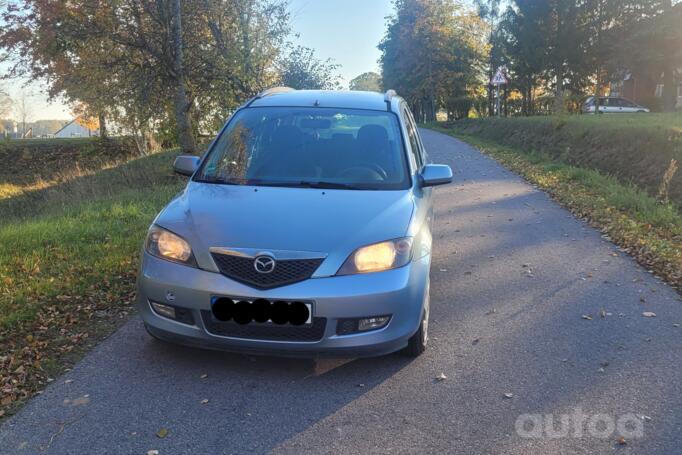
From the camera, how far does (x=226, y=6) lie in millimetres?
13586

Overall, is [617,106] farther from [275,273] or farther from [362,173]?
[275,273]

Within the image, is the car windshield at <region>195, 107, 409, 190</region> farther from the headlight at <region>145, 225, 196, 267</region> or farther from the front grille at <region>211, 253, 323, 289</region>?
the front grille at <region>211, 253, 323, 289</region>

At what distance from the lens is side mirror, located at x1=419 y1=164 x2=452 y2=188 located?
4766mm

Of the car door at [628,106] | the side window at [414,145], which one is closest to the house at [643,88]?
the car door at [628,106]

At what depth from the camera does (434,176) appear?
4.79 metres

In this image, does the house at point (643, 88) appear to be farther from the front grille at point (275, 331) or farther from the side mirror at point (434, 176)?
the front grille at point (275, 331)

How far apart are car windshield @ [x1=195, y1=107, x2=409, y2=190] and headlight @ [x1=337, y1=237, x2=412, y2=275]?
82cm

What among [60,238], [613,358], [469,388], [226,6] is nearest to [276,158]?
[469,388]

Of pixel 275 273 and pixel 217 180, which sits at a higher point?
pixel 217 180

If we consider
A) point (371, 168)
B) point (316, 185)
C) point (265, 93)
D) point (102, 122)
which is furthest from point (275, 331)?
point (102, 122)

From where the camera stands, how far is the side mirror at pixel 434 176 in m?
4.77

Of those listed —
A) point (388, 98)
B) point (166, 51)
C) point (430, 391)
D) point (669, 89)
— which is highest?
point (166, 51)

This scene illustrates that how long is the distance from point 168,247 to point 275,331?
3.06 ft

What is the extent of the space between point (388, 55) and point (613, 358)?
206ft
